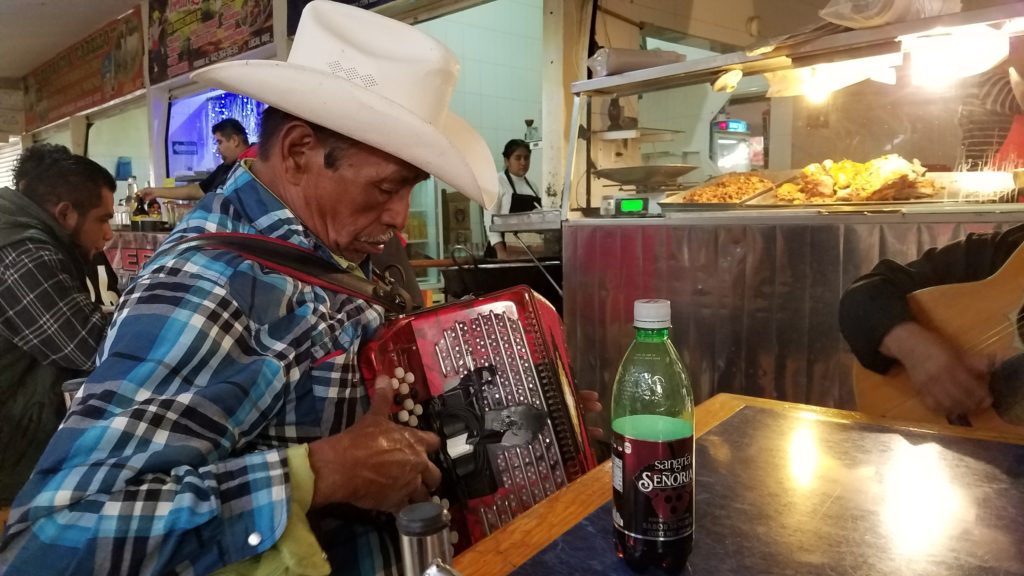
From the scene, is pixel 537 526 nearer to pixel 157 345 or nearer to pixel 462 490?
pixel 462 490

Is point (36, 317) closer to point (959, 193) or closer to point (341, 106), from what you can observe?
point (341, 106)

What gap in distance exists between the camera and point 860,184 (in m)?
2.60

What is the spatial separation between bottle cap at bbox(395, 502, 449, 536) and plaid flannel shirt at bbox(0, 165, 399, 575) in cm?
36

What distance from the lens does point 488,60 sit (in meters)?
6.88

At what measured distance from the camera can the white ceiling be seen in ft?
23.1

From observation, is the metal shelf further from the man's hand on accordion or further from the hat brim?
the man's hand on accordion

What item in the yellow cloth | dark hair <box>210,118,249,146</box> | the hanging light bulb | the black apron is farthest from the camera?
the black apron

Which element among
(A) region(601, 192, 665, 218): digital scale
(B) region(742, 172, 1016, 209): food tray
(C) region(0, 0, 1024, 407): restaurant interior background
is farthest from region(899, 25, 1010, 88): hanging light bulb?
(A) region(601, 192, 665, 218): digital scale

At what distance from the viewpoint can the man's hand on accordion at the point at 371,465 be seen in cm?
101

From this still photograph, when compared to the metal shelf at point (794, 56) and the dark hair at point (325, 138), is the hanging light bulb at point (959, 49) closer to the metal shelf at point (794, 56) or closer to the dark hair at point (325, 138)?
the metal shelf at point (794, 56)

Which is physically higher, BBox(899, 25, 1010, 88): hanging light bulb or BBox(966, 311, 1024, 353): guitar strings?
BBox(899, 25, 1010, 88): hanging light bulb

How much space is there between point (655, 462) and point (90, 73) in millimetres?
9839

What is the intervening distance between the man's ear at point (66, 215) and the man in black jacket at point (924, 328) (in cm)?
285

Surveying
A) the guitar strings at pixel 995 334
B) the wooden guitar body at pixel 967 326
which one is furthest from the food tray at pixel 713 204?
the guitar strings at pixel 995 334
